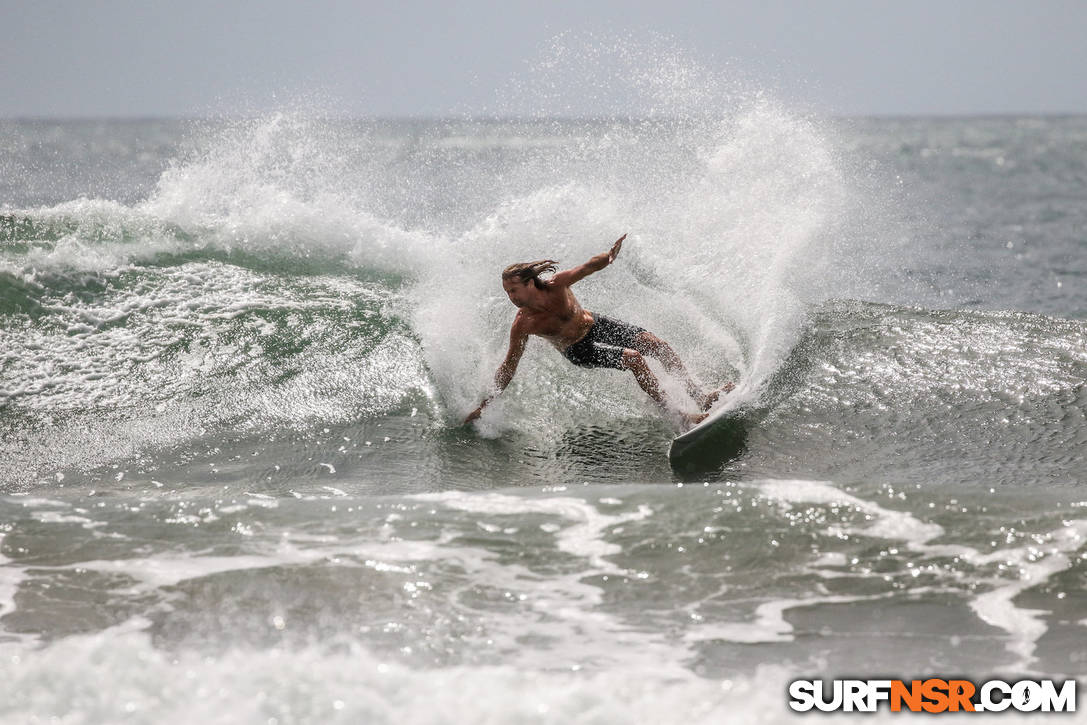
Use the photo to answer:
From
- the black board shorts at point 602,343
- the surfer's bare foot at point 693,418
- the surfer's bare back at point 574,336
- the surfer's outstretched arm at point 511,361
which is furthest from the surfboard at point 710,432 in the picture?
the surfer's outstretched arm at point 511,361

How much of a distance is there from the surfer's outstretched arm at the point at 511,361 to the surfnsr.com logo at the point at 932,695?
4368 millimetres

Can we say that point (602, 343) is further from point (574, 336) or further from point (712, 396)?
point (712, 396)

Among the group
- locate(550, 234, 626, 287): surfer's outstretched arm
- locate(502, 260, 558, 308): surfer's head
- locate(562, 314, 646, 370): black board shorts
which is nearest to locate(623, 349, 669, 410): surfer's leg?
locate(562, 314, 646, 370): black board shorts

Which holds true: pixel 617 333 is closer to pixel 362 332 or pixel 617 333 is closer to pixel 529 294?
pixel 529 294

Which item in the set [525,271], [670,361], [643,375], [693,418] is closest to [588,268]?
[525,271]

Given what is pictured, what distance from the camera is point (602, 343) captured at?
795 cm

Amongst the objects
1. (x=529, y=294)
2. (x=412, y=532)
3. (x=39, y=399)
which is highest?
(x=529, y=294)

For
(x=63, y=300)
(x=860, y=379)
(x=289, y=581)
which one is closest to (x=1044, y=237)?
(x=860, y=379)

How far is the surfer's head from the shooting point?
7473mm

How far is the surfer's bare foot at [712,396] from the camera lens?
25.3 ft

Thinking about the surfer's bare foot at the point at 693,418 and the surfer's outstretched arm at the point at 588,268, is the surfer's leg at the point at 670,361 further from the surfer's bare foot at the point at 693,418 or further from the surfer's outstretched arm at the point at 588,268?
the surfer's outstretched arm at the point at 588,268

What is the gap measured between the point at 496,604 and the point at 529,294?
11.1 ft

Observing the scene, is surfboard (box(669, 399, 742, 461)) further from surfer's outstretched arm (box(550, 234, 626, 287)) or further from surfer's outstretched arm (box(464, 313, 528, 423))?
surfer's outstretched arm (box(464, 313, 528, 423))

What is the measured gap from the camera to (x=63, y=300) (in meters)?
9.98
